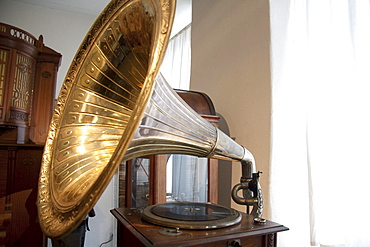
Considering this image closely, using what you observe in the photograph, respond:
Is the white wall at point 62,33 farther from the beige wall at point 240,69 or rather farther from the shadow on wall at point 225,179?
the beige wall at point 240,69

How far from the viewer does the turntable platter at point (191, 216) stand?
0.82 m

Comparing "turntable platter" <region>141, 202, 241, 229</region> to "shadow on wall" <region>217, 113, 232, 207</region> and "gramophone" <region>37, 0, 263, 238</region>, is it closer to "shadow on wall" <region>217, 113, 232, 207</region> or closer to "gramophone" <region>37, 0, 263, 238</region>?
"gramophone" <region>37, 0, 263, 238</region>

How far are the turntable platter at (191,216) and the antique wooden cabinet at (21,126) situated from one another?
1.60m

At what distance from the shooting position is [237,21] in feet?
5.75

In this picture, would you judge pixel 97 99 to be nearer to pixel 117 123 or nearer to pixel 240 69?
pixel 117 123

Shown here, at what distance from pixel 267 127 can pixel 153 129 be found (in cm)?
88

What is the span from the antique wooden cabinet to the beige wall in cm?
144

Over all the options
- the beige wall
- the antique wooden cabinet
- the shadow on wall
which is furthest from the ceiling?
the shadow on wall

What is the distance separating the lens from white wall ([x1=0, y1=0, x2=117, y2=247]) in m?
3.04

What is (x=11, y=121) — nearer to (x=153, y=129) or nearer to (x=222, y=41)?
(x=222, y=41)

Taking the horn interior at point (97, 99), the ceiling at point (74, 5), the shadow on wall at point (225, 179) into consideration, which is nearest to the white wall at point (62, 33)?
the ceiling at point (74, 5)

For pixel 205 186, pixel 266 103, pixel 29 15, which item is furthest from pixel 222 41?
pixel 29 15

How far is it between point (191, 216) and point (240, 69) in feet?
3.50

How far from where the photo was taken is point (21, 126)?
2271 millimetres
